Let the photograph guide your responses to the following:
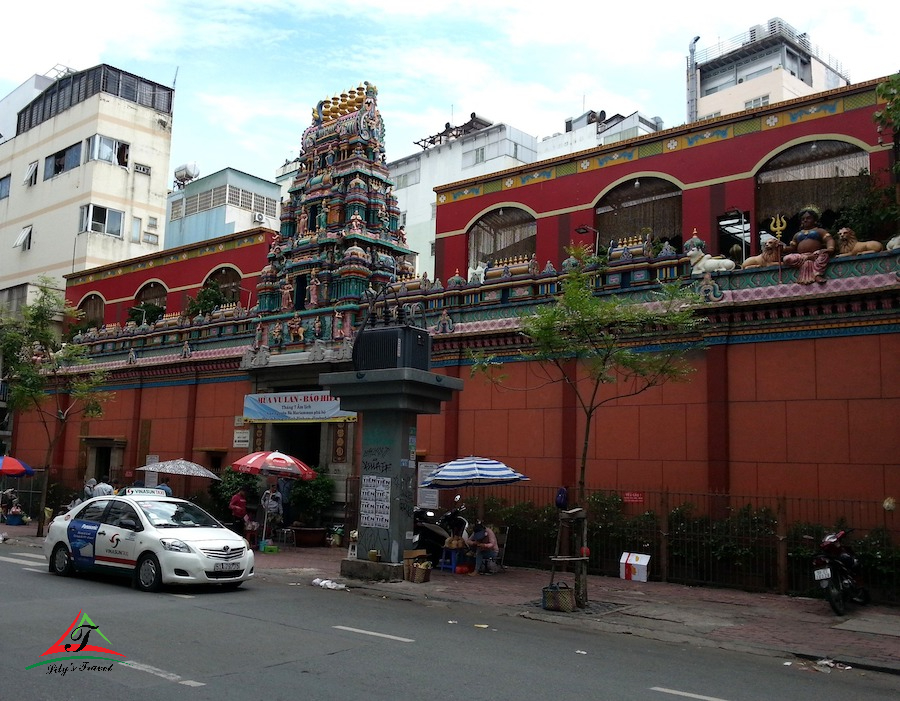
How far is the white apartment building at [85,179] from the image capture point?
41438 mm

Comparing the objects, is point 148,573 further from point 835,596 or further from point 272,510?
point 835,596

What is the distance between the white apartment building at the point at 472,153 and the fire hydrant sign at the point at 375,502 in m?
27.6

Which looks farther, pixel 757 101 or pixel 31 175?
pixel 757 101

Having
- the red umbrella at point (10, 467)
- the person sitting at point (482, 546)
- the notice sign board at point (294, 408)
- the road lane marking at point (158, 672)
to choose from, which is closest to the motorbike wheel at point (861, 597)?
the person sitting at point (482, 546)

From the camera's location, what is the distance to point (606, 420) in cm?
1933

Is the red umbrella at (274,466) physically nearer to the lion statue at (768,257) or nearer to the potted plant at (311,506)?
the potted plant at (311,506)

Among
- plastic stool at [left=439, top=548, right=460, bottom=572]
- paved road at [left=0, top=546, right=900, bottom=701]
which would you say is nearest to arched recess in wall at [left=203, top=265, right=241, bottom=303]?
plastic stool at [left=439, top=548, right=460, bottom=572]

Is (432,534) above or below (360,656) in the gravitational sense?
above

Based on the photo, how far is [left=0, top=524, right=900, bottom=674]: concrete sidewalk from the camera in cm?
1108

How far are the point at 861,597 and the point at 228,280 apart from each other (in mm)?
23949

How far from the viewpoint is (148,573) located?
45.6ft

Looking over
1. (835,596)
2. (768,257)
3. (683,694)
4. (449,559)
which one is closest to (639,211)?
(768,257)

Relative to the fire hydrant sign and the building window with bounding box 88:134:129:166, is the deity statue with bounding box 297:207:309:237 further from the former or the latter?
the building window with bounding box 88:134:129:166

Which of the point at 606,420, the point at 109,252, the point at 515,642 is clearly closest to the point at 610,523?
the point at 606,420
